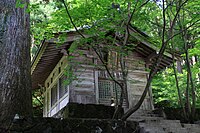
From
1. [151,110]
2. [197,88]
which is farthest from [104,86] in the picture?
[197,88]

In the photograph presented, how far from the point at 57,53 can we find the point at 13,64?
5.51 metres

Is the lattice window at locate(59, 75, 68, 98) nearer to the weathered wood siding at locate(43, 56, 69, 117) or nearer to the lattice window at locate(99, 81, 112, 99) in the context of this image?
the weathered wood siding at locate(43, 56, 69, 117)

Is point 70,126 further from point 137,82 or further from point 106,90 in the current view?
point 137,82

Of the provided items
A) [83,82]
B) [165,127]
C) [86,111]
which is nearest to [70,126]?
[165,127]

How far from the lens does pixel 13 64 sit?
515 cm

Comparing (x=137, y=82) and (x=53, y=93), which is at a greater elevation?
(x=137, y=82)

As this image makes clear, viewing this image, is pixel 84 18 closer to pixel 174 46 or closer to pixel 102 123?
pixel 102 123

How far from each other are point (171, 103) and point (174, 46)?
5461 mm

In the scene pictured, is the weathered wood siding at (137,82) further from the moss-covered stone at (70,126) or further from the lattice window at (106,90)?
the moss-covered stone at (70,126)

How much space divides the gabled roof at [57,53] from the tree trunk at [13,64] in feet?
9.88

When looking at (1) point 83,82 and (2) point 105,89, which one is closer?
(1) point 83,82

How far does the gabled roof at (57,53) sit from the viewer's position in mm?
9456

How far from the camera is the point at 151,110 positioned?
34.6 feet

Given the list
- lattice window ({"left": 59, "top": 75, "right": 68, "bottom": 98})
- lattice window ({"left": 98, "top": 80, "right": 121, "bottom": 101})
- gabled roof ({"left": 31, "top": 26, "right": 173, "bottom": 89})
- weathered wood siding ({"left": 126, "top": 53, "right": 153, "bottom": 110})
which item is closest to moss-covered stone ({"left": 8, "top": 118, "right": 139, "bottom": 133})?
gabled roof ({"left": 31, "top": 26, "right": 173, "bottom": 89})
